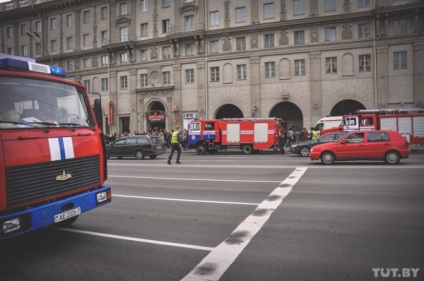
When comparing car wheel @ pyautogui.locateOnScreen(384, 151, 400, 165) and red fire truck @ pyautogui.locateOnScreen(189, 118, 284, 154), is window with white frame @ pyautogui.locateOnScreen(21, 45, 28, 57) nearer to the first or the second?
red fire truck @ pyautogui.locateOnScreen(189, 118, 284, 154)

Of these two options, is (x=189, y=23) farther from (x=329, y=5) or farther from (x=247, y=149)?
(x=247, y=149)

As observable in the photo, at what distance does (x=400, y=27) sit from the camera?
30422mm

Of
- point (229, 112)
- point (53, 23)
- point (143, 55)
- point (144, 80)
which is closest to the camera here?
point (229, 112)

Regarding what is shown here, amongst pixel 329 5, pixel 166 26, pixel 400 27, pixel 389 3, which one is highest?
pixel 166 26

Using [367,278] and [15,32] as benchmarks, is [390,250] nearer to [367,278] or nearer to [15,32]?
[367,278]

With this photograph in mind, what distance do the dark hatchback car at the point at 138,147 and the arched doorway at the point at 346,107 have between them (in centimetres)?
1848

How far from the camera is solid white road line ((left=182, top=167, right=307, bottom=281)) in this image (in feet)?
13.6

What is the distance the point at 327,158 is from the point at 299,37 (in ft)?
67.3

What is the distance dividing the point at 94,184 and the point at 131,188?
5047 mm

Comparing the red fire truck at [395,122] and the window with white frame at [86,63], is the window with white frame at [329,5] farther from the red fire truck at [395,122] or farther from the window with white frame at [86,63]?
the window with white frame at [86,63]

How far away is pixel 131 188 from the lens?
34.9ft

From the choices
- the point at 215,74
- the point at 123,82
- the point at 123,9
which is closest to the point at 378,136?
the point at 215,74

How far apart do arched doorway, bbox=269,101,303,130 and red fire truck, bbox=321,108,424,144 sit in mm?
9312

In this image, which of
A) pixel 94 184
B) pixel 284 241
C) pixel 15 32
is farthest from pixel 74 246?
pixel 15 32
